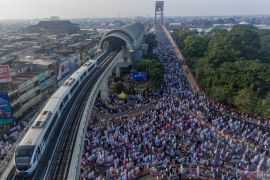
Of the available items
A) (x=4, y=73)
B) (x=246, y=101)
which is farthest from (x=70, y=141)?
(x=246, y=101)

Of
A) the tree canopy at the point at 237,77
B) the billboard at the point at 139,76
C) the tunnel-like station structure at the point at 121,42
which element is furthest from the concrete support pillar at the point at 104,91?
the tunnel-like station structure at the point at 121,42

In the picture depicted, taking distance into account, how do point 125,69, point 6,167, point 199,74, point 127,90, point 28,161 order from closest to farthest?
point 28,161
point 6,167
point 127,90
point 199,74
point 125,69

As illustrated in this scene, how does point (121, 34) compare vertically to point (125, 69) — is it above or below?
above

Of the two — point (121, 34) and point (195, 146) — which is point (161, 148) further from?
point (121, 34)

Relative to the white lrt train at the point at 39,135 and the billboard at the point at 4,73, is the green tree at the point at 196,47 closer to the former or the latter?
the white lrt train at the point at 39,135

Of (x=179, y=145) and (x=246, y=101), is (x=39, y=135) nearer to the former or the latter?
(x=179, y=145)

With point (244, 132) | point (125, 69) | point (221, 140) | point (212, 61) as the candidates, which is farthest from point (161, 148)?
point (125, 69)

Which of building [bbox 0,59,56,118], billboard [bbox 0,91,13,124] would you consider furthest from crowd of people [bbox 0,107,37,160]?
building [bbox 0,59,56,118]
